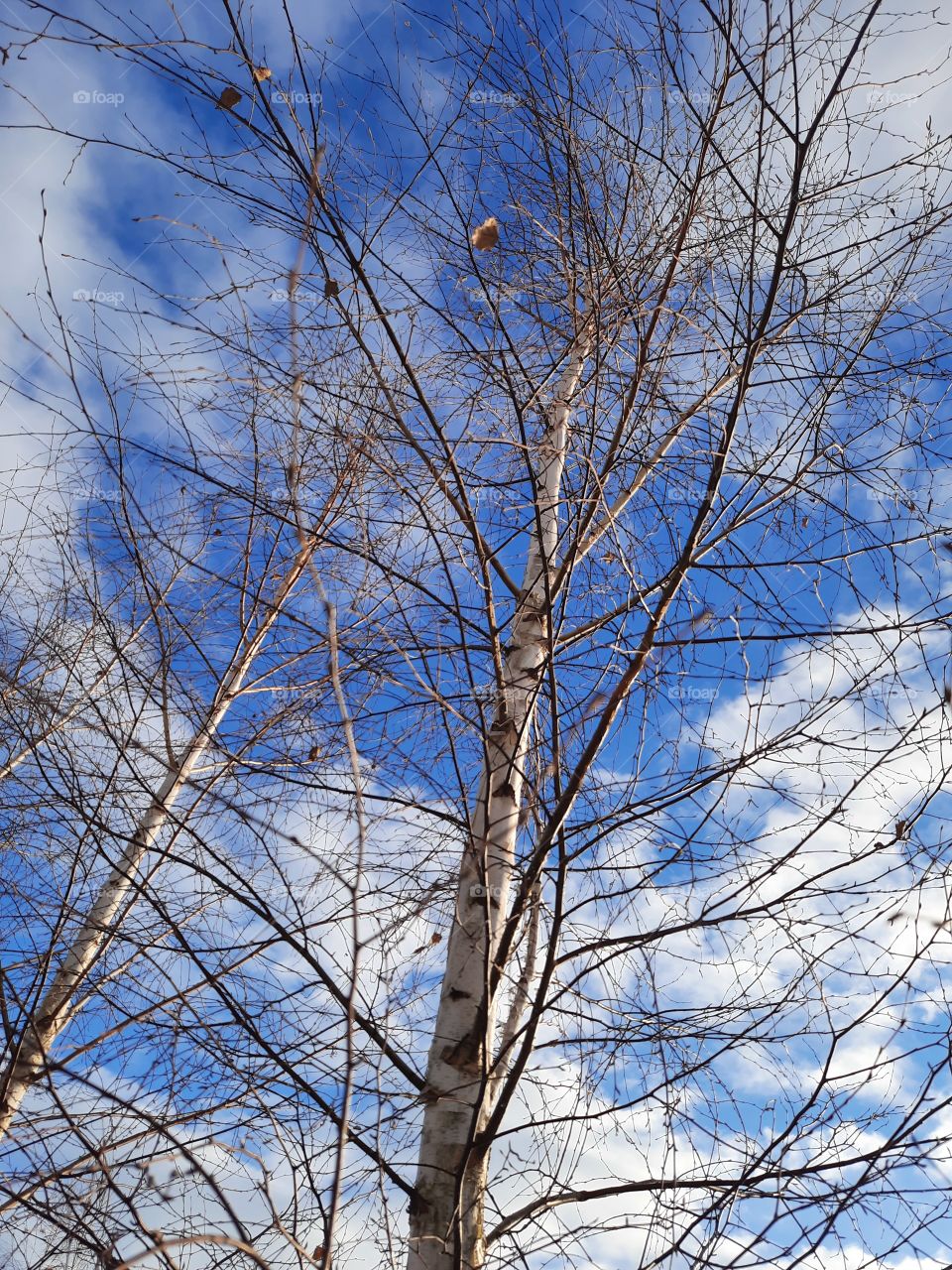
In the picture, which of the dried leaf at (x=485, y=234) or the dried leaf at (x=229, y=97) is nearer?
the dried leaf at (x=229, y=97)

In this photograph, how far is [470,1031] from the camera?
226cm

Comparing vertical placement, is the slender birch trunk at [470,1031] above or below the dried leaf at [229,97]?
below

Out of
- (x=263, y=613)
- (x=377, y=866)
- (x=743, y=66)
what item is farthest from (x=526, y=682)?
(x=263, y=613)

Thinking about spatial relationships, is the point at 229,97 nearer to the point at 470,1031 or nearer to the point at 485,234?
the point at 485,234

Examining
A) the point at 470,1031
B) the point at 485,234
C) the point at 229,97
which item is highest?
the point at 485,234

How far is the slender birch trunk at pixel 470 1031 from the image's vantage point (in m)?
1.99

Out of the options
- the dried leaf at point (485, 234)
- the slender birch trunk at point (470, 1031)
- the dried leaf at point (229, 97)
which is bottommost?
the slender birch trunk at point (470, 1031)

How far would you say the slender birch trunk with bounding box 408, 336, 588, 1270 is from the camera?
1.99 metres

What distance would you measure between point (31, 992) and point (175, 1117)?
636 mm

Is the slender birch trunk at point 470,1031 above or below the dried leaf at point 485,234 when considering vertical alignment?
below

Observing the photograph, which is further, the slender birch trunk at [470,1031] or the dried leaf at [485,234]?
the dried leaf at [485,234]

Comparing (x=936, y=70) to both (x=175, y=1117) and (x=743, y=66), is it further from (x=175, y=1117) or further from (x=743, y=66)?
(x=175, y=1117)

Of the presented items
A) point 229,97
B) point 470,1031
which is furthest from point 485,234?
point 470,1031

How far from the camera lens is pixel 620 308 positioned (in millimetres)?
2535
